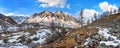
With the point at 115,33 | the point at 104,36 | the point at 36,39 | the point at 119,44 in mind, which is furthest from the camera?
the point at 36,39

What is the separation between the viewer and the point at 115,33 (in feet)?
253

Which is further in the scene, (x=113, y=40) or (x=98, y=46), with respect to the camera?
(x=113, y=40)

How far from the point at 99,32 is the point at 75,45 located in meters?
13.5

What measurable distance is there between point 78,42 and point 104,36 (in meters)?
8.73

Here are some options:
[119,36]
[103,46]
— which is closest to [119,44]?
[103,46]

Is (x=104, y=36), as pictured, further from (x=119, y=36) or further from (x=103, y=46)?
(x=103, y=46)

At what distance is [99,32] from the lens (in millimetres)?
77688

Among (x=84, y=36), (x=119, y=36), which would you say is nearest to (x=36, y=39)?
(x=84, y=36)

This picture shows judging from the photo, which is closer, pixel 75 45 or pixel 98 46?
pixel 98 46

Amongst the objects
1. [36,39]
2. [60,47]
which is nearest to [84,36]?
[60,47]

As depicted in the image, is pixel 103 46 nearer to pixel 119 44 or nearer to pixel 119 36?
pixel 119 44

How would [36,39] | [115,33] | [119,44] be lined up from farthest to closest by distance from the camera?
[36,39] < [115,33] < [119,44]

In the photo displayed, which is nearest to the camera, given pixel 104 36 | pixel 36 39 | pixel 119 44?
pixel 119 44

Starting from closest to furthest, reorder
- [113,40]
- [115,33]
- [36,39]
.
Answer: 1. [113,40]
2. [115,33]
3. [36,39]
